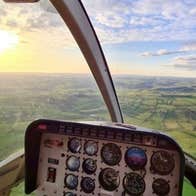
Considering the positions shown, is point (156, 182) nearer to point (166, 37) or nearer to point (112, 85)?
point (166, 37)

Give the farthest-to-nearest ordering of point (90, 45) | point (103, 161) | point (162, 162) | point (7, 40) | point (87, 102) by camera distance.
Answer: point (87, 102) → point (90, 45) → point (7, 40) → point (103, 161) → point (162, 162)

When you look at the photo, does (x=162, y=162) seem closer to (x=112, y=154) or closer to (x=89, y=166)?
(x=112, y=154)

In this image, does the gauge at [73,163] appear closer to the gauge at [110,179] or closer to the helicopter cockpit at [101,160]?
the helicopter cockpit at [101,160]

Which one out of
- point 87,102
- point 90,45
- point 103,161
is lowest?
point 103,161

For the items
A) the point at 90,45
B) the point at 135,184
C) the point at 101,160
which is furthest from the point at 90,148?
the point at 90,45

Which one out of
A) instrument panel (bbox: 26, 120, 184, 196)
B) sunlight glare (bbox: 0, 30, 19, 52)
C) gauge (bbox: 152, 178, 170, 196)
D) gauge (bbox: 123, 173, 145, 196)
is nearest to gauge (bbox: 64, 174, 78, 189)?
instrument panel (bbox: 26, 120, 184, 196)

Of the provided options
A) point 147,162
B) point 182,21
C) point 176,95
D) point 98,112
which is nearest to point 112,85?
point 98,112

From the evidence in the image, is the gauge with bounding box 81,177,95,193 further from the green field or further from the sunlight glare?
the sunlight glare
